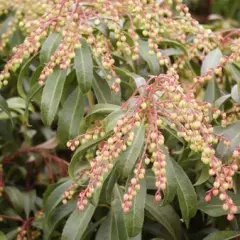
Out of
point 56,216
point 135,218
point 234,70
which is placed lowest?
point 56,216

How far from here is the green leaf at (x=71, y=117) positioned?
179 cm

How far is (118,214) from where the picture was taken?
1747 mm

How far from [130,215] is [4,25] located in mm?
1291

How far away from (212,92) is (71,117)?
0.58m

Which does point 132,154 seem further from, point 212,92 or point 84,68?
point 212,92

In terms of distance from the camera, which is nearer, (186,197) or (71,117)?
(186,197)

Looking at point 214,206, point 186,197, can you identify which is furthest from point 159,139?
point 214,206

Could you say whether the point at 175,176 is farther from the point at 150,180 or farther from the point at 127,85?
the point at 127,85

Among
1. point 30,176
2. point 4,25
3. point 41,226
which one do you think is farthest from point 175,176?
point 4,25

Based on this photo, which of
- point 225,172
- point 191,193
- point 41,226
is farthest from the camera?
point 41,226

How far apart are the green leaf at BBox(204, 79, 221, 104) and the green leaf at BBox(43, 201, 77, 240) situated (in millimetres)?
663

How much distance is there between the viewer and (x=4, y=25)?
2.41 metres

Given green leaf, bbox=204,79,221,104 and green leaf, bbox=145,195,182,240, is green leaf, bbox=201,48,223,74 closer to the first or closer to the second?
green leaf, bbox=204,79,221,104

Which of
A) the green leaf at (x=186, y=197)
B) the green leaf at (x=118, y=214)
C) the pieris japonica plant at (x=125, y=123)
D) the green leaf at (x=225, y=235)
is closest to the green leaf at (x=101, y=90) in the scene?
the pieris japonica plant at (x=125, y=123)
